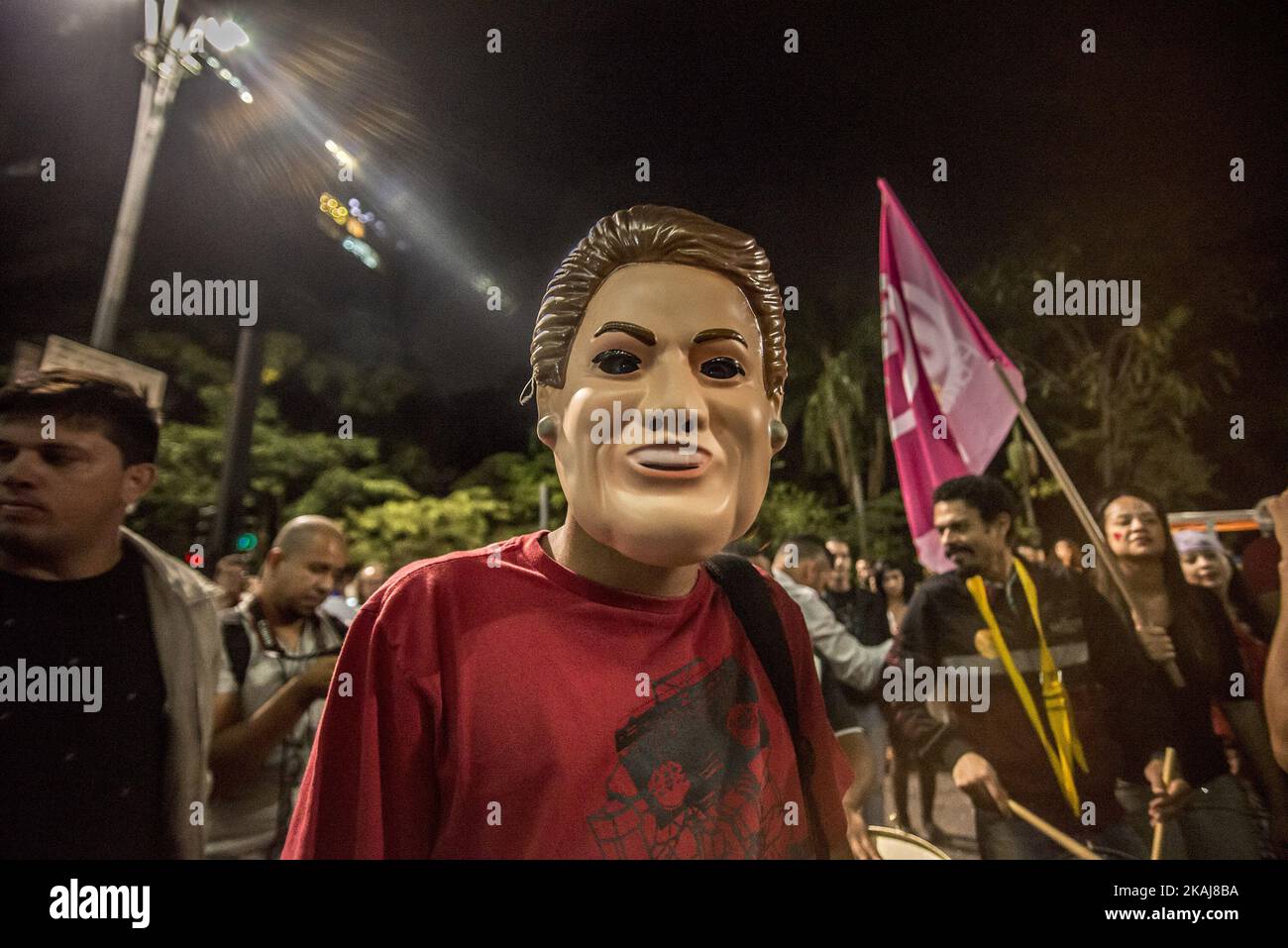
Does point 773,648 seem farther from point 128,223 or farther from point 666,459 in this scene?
point 128,223

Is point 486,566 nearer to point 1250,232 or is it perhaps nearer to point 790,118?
point 790,118

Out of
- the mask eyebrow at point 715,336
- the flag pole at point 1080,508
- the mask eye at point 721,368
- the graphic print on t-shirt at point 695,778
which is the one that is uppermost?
the mask eyebrow at point 715,336

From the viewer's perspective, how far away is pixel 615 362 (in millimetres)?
1937

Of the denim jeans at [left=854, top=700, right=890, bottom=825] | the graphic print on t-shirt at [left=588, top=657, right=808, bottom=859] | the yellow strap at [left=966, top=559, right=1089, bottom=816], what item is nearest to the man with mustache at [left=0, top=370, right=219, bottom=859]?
the graphic print on t-shirt at [left=588, top=657, right=808, bottom=859]

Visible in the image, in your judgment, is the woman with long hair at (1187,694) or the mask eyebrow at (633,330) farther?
the woman with long hair at (1187,694)

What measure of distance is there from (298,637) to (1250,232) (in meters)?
2.91

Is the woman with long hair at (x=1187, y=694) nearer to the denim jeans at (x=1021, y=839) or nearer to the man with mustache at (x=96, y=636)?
the denim jeans at (x=1021, y=839)

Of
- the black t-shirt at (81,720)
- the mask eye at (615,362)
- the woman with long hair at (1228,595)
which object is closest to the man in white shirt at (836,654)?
the mask eye at (615,362)

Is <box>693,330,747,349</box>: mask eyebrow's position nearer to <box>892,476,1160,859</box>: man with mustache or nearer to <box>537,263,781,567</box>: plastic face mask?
<box>537,263,781,567</box>: plastic face mask

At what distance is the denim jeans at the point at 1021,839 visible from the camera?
7.90 feet

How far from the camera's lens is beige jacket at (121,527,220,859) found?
2.25m

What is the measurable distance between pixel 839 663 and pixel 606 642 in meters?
0.76

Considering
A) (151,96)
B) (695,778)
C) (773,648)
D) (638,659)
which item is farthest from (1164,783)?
(151,96)

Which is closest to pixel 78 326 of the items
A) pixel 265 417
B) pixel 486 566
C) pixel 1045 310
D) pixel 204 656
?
pixel 265 417
